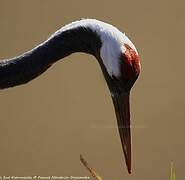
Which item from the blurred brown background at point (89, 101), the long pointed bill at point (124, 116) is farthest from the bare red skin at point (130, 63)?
the blurred brown background at point (89, 101)

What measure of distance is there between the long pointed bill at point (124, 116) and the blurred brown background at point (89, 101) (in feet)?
3.08

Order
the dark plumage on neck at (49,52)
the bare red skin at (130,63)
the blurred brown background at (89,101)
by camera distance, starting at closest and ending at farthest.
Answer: the bare red skin at (130,63), the dark plumage on neck at (49,52), the blurred brown background at (89,101)

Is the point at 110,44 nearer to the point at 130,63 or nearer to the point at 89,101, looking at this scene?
the point at 130,63

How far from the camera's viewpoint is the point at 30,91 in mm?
3117

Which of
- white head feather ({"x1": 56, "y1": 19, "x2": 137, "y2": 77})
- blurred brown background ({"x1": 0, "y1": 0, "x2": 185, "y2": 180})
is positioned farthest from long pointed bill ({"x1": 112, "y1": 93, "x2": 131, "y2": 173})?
blurred brown background ({"x1": 0, "y1": 0, "x2": 185, "y2": 180})

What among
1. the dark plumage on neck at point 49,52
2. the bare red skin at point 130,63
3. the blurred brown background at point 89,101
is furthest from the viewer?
the blurred brown background at point 89,101

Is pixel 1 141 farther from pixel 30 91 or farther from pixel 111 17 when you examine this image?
pixel 111 17

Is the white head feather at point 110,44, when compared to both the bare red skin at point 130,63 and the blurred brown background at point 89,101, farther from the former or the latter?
the blurred brown background at point 89,101

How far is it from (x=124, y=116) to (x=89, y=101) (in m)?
1.09

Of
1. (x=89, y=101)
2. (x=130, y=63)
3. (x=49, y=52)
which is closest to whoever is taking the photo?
(x=130, y=63)

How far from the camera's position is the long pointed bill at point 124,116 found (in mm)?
2107

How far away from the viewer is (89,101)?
3219 millimetres

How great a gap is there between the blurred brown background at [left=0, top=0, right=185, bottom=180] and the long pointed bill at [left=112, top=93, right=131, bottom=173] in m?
0.94

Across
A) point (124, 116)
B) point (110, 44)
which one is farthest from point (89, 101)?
point (110, 44)
